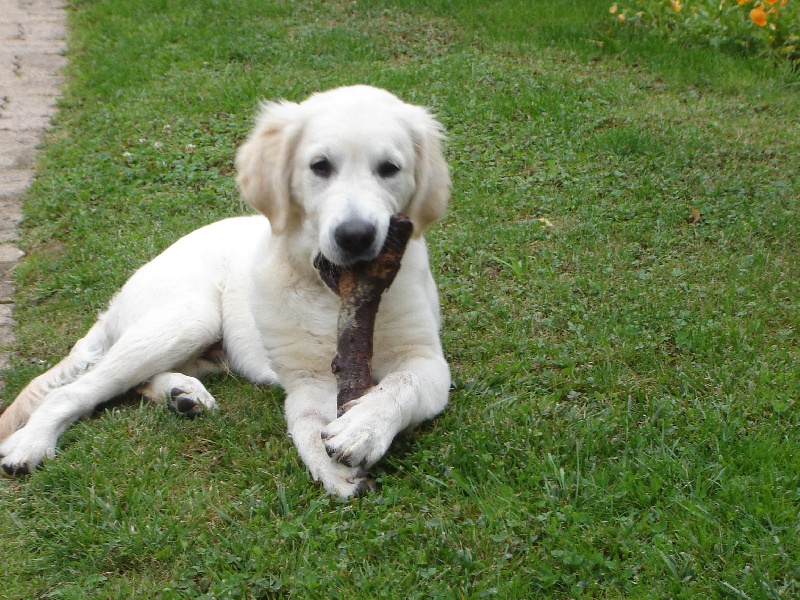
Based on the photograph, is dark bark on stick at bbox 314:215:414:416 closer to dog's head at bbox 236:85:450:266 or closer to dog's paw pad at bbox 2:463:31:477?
dog's head at bbox 236:85:450:266

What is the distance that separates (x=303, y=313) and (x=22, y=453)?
119 cm

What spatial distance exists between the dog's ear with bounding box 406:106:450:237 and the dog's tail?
1608 mm

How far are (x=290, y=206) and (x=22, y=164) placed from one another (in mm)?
4378

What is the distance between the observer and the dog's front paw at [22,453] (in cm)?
336

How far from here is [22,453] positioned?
3.40m

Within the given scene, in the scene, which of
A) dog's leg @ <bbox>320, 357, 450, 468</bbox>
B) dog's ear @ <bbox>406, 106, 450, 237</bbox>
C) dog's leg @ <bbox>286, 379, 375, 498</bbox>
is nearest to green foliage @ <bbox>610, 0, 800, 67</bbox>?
dog's ear @ <bbox>406, 106, 450, 237</bbox>

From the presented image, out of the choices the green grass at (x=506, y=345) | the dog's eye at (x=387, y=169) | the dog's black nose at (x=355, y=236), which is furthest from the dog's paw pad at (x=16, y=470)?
the dog's eye at (x=387, y=169)

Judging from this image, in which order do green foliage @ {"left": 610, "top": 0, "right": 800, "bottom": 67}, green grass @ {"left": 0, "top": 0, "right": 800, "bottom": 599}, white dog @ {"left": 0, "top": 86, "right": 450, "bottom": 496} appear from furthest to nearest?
1. green foliage @ {"left": 610, "top": 0, "right": 800, "bottom": 67}
2. white dog @ {"left": 0, "top": 86, "right": 450, "bottom": 496}
3. green grass @ {"left": 0, "top": 0, "right": 800, "bottom": 599}

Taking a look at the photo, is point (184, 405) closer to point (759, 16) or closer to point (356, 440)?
point (356, 440)

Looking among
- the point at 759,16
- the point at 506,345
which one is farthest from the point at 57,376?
the point at 759,16

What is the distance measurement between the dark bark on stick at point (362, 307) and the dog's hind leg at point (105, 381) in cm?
98

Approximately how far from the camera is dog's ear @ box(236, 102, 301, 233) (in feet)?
11.7

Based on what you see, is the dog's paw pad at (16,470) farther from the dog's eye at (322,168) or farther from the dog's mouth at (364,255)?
the dog's eye at (322,168)

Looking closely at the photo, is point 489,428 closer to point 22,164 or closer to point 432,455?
point 432,455
